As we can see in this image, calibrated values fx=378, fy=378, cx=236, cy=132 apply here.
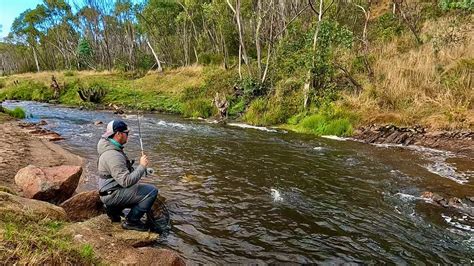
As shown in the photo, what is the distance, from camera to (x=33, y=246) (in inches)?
140

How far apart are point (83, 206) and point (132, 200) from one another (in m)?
1.01

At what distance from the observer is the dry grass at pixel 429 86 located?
1440 cm

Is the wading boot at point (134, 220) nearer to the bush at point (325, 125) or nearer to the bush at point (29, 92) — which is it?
the bush at point (325, 125)

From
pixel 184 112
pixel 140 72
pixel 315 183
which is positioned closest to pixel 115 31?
pixel 140 72

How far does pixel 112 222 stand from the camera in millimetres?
5906

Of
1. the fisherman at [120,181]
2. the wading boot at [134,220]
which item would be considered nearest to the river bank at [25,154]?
the fisherman at [120,181]

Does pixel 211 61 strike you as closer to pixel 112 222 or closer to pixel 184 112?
pixel 184 112

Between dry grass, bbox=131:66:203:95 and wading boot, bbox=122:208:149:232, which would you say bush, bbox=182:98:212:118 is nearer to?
dry grass, bbox=131:66:203:95

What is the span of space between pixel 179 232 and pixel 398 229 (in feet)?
12.0

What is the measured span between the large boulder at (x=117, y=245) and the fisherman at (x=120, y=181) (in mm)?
352

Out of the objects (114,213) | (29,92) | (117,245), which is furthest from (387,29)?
(29,92)

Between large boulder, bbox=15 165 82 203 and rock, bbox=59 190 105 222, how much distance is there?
0.59 meters

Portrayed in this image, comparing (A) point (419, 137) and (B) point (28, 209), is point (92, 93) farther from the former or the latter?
(B) point (28, 209)

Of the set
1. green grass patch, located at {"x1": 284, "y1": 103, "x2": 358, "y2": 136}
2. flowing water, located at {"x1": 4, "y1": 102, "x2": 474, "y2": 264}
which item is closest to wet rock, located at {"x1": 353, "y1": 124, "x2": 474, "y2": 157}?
green grass patch, located at {"x1": 284, "y1": 103, "x2": 358, "y2": 136}
